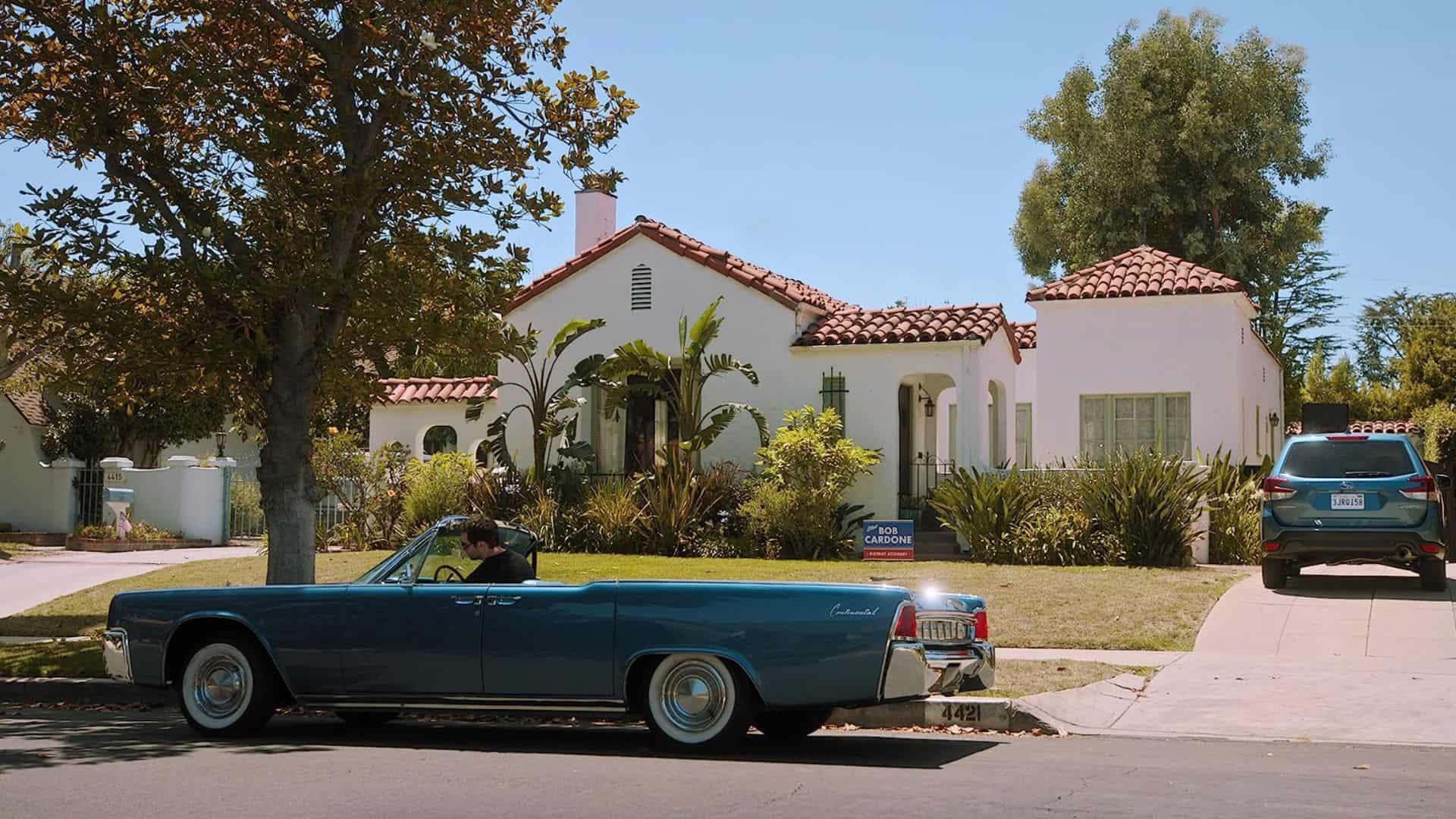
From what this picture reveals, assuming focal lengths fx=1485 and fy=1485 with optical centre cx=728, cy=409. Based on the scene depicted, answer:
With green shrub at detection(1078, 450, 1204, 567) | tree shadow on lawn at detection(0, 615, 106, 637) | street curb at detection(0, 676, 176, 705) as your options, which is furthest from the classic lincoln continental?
green shrub at detection(1078, 450, 1204, 567)

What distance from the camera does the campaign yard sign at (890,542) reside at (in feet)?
55.7

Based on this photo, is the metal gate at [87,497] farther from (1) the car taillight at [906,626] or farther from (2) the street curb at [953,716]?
(1) the car taillight at [906,626]

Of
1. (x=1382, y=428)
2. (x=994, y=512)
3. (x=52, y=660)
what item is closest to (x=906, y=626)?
(x=52, y=660)

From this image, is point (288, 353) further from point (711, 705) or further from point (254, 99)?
point (711, 705)

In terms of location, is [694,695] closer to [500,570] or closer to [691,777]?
[691,777]

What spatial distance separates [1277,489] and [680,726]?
29.1ft

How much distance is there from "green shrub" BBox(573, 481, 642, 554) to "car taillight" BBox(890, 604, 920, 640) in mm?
13118

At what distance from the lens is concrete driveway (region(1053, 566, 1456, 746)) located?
9.19 metres

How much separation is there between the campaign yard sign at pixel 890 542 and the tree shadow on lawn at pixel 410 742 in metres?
7.42

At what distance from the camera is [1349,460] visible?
1498 cm

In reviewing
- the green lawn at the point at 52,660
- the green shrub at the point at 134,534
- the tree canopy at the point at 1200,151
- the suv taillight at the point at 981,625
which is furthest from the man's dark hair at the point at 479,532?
the tree canopy at the point at 1200,151

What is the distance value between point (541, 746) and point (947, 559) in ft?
39.1

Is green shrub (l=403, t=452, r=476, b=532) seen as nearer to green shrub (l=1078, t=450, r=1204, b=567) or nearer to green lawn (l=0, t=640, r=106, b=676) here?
green lawn (l=0, t=640, r=106, b=676)

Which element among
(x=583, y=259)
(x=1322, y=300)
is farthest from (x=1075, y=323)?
(x=1322, y=300)
